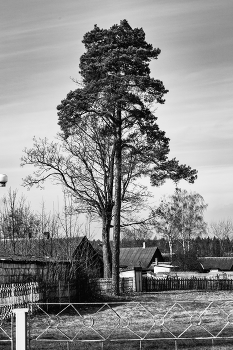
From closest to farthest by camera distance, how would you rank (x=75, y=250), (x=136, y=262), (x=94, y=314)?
1. (x=94, y=314)
2. (x=75, y=250)
3. (x=136, y=262)

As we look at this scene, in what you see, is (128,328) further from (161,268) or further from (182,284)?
(161,268)

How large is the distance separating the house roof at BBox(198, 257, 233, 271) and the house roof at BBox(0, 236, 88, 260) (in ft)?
118

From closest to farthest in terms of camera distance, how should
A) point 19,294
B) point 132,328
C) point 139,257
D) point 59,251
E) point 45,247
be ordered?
point 132,328 < point 19,294 < point 59,251 < point 45,247 < point 139,257

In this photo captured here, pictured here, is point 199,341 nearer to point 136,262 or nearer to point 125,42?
point 125,42

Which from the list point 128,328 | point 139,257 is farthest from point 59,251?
point 139,257

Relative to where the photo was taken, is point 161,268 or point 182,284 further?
point 161,268

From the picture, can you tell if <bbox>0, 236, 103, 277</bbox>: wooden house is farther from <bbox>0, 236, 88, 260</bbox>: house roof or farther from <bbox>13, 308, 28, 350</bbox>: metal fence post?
<bbox>13, 308, 28, 350</bbox>: metal fence post

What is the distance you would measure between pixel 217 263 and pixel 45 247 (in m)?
39.5

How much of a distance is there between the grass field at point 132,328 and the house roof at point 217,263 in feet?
147

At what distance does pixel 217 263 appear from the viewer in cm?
7256

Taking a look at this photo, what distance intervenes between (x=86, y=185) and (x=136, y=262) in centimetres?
3179

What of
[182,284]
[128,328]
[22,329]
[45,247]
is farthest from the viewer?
[182,284]

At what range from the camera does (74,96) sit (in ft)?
110

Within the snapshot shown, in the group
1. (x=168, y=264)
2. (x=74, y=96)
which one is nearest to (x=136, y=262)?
(x=168, y=264)
